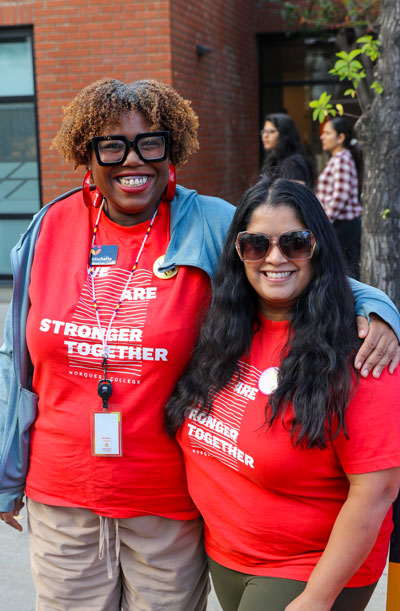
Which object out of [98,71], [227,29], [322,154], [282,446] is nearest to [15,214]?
[98,71]

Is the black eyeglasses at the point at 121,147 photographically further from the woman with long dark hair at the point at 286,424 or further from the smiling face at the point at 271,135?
the smiling face at the point at 271,135

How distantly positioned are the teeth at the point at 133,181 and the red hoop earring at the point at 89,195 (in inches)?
6.0

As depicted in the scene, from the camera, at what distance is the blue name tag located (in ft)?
7.16

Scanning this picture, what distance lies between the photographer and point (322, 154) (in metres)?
12.1

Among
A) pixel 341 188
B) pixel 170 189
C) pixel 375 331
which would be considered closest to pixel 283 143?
pixel 341 188

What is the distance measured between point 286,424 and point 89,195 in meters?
1.03

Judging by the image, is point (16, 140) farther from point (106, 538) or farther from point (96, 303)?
point (106, 538)

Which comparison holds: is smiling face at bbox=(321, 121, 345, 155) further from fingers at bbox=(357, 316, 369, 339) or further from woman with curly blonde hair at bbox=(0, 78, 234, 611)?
fingers at bbox=(357, 316, 369, 339)

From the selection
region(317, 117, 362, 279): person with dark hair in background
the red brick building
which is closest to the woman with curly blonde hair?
region(317, 117, 362, 279): person with dark hair in background

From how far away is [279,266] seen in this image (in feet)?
6.19

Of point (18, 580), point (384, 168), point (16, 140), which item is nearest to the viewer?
point (18, 580)

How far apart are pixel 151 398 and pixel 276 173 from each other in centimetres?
76

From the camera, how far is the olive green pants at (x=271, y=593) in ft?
5.96

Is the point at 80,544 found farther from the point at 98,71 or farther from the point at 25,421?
the point at 98,71
